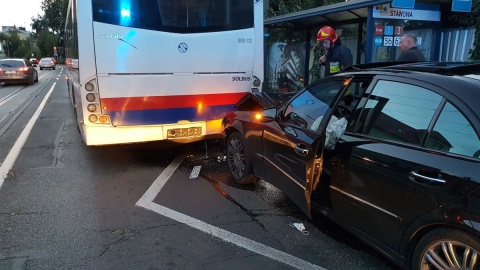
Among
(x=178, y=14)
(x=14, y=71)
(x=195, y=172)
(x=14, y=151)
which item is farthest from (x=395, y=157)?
(x=14, y=71)

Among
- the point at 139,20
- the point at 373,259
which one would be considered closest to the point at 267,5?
the point at 139,20

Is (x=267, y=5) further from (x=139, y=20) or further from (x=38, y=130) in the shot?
(x=139, y=20)

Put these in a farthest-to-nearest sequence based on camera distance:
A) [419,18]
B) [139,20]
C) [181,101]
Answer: [419,18] → [181,101] → [139,20]

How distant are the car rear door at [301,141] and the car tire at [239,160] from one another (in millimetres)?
517

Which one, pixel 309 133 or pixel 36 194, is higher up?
pixel 309 133

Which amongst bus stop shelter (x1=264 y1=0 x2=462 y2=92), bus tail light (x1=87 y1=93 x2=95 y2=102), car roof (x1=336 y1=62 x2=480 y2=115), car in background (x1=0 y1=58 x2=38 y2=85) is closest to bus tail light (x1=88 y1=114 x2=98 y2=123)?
bus tail light (x1=87 y1=93 x2=95 y2=102)

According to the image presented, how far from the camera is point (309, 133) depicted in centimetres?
362

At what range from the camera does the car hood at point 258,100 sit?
6035 millimetres

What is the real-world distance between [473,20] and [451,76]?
5721 millimetres

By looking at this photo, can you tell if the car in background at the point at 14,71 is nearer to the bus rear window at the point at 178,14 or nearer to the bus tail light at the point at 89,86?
the bus tail light at the point at 89,86

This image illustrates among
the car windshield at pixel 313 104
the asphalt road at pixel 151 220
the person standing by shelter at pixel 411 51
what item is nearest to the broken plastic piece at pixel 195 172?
the asphalt road at pixel 151 220

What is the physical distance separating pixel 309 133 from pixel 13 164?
16.1 ft

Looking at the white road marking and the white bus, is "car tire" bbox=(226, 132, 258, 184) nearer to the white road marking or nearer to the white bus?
the white bus

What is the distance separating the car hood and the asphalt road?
39.2 inches
